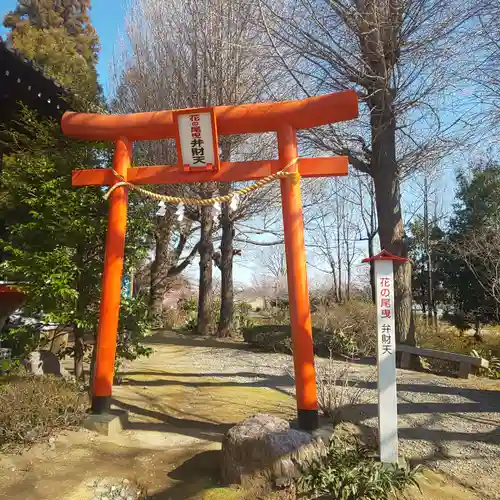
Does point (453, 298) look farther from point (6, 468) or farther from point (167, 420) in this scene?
point (6, 468)

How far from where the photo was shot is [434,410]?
5336mm

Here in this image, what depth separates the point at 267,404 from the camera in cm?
558

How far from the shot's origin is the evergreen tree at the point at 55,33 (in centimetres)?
1347

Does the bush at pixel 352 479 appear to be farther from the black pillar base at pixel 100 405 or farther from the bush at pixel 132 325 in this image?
the bush at pixel 132 325

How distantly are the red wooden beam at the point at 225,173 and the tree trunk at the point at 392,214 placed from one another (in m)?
4.28

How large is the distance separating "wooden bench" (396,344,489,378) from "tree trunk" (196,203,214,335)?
730cm

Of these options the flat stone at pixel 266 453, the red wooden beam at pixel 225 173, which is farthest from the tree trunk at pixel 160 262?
the flat stone at pixel 266 453

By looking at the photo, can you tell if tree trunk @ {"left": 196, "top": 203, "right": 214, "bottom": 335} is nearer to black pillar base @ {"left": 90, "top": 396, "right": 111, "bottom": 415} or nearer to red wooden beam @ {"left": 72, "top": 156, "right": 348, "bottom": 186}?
red wooden beam @ {"left": 72, "top": 156, "right": 348, "bottom": 186}

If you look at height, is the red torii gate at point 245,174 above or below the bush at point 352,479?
above

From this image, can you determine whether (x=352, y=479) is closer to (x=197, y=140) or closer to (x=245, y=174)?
(x=245, y=174)

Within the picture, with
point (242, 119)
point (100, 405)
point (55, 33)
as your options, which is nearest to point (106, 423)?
point (100, 405)

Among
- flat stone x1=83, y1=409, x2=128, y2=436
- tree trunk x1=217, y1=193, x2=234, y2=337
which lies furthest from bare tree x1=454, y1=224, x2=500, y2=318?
flat stone x1=83, y1=409, x2=128, y2=436

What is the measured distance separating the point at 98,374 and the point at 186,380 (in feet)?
9.48

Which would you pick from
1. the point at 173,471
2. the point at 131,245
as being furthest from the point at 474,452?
the point at 131,245
